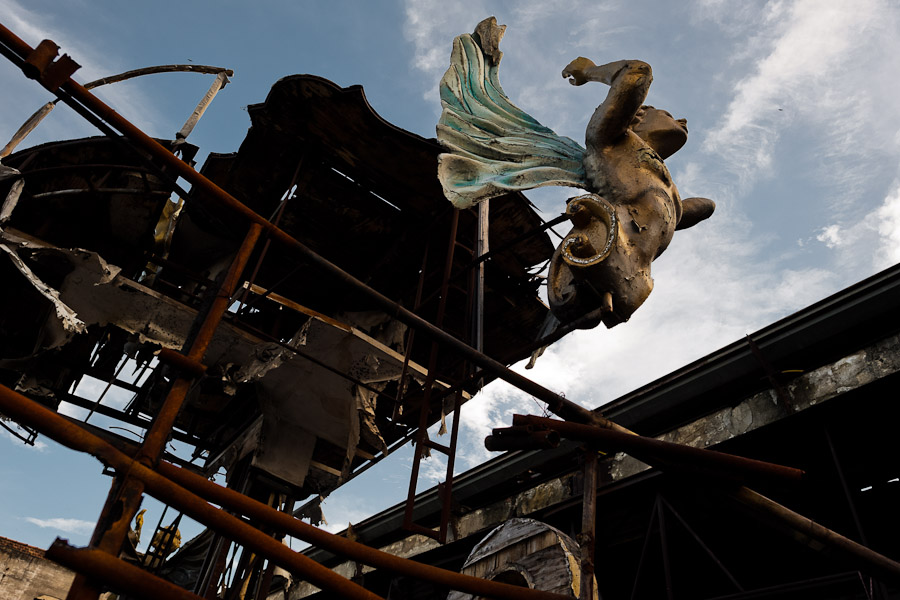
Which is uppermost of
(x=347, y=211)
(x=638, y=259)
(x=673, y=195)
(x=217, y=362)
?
(x=347, y=211)

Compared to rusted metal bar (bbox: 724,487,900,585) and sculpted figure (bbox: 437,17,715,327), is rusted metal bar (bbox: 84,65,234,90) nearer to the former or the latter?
sculpted figure (bbox: 437,17,715,327)

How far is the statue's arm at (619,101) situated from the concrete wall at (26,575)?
15951mm

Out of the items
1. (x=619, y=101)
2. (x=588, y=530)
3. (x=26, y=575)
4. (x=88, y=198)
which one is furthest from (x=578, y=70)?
(x=26, y=575)

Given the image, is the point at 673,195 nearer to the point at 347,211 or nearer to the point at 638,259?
the point at 638,259

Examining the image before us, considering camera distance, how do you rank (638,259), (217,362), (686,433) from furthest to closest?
1. (217,362)
2. (686,433)
3. (638,259)

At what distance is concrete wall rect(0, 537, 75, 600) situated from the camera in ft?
48.3

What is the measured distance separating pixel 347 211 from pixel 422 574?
7674 millimetres

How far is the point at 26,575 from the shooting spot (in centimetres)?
1491

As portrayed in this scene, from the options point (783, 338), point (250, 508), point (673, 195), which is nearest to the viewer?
point (250, 508)

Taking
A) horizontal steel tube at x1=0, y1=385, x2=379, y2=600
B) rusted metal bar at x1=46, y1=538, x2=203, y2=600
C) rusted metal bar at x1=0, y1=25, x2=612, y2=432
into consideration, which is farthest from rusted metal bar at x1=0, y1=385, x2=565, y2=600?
rusted metal bar at x1=0, y1=25, x2=612, y2=432

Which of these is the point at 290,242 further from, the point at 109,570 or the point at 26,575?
the point at 26,575

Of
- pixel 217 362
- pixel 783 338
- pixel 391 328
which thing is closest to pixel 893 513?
pixel 783 338

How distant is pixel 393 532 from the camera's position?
12102 mm

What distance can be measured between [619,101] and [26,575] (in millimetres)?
17114
